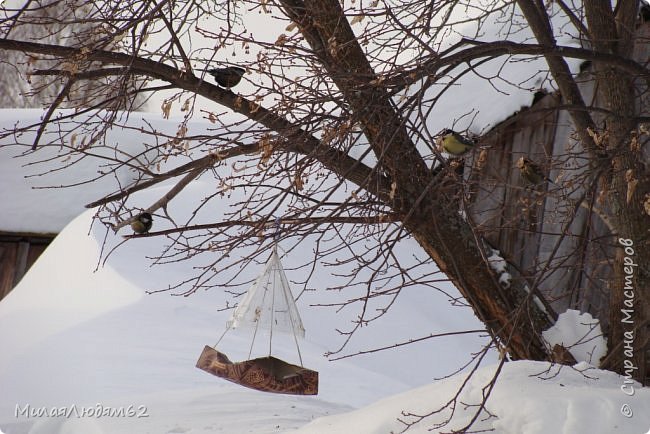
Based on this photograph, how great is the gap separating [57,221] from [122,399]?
21.3 ft

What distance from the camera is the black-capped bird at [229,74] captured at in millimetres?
4156

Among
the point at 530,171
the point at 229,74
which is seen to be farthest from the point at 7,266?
the point at 530,171

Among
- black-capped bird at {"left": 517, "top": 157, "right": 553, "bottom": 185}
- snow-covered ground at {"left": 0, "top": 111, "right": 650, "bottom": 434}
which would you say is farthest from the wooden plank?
black-capped bird at {"left": 517, "top": 157, "right": 553, "bottom": 185}

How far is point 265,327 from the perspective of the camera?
13.3ft

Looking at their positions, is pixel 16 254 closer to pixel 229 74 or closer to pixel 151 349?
pixel 151 349

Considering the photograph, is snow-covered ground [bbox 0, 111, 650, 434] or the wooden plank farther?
the wooden plank

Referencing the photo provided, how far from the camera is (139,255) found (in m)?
8.77

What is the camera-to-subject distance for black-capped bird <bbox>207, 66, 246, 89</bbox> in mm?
4156

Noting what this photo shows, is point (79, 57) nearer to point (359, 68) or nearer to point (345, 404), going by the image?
point (359, 68)

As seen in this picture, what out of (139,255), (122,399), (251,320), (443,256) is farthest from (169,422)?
(139,255)

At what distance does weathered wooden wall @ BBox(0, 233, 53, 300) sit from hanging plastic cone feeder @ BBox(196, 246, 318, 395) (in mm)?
7980

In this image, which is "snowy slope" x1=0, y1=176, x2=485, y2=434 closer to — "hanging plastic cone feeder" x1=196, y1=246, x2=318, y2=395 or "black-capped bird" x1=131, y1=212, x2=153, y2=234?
"black-capped bird" x1=131, y1=212, x2=153, y2=234

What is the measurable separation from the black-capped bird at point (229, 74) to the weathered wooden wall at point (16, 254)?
26.2ft

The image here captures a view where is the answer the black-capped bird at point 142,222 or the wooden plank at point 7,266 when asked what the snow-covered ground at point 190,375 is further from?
the wooden plank at point 7,266
